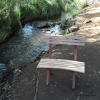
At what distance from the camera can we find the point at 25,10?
745 cm

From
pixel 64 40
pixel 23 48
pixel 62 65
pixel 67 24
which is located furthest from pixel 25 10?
pixel 62 65

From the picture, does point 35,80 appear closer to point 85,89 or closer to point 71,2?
point 85,89

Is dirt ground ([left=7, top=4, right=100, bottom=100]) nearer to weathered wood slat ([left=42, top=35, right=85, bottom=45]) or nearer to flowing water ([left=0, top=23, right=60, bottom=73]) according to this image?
weathered wood slat ([left=42, top=35, right=85, bottom=45])

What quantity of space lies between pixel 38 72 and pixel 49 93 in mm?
801

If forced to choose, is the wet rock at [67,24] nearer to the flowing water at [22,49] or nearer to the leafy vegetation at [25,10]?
the flowing water at [22,49]

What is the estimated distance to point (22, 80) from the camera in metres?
3.07

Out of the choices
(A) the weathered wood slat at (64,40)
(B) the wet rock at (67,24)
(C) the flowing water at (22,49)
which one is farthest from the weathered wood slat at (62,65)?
(B) the wet rock at (67,24)

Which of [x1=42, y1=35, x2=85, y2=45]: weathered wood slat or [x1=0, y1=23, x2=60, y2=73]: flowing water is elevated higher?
[x1=42, y1=35, x2=85, y2=45]: weathered wood slat

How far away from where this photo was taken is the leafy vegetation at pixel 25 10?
533 centimetres

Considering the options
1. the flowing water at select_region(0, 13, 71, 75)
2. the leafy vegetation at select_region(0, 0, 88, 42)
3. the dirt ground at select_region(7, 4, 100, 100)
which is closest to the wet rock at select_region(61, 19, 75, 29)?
the flowing water at select_region(0, 13, 71, 75)

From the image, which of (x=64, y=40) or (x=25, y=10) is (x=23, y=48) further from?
(x=25, y=10)

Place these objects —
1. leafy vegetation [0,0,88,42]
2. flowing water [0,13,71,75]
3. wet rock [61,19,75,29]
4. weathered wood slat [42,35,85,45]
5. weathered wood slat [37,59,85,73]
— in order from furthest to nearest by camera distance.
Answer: wet rock [61,19,75,29], leafy vegetation [0,0,88,42], flowing water [0,13,71,75], weathered wood slat [42,35,85,45], weathered wood slat [37,59,85,73]

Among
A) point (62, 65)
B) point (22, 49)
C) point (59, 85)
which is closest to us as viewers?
point (62, 65)

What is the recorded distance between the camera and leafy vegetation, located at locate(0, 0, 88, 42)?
5332 millimetres
